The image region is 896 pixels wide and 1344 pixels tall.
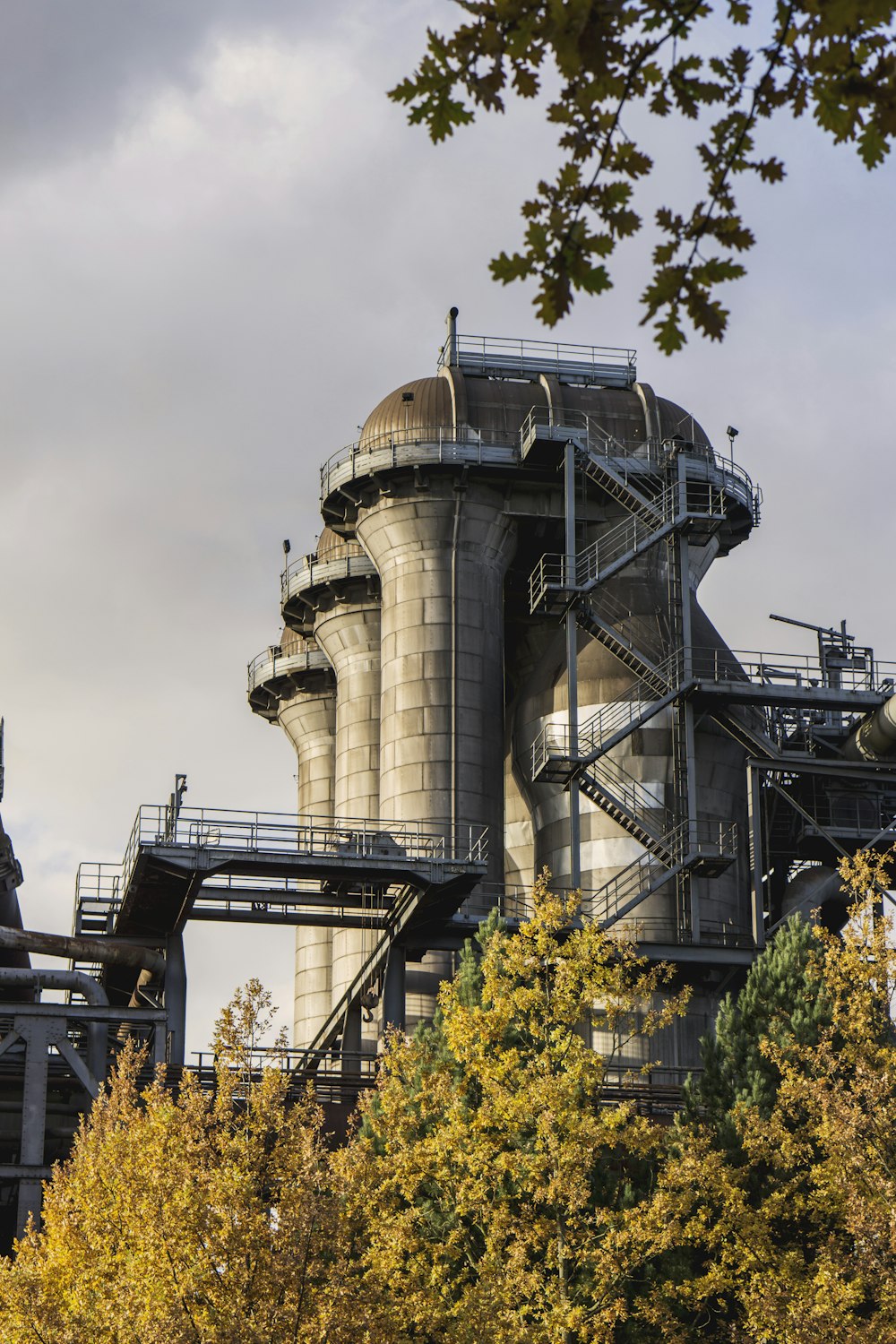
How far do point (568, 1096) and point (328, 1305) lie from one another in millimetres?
8128

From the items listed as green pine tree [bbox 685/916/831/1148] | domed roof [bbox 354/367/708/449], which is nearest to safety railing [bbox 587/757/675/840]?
domed roof [bbox 354/367/708/449]

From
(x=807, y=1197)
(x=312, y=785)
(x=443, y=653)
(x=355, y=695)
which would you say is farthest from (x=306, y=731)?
(x=807, y=1197)

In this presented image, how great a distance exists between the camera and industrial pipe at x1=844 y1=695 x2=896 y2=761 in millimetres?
58375

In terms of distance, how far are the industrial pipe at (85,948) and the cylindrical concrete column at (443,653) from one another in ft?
26.3

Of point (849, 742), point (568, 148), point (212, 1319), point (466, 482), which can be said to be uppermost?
point (466, 482)

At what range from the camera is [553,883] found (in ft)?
194

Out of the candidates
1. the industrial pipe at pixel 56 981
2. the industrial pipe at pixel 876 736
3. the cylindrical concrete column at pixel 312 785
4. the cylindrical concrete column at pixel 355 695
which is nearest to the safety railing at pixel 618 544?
the cylindrical concrete column at pixel 355 695

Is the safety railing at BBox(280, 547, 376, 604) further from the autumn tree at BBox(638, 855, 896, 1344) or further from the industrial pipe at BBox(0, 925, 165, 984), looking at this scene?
the autumn tree at BBox(638, 855, 896, 1344)

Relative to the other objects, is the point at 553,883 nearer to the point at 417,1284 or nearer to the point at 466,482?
the point at 466,482

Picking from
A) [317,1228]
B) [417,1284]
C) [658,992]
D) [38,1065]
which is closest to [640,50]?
[317,1228]

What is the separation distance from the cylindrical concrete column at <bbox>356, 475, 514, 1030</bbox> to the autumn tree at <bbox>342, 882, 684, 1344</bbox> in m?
21.6

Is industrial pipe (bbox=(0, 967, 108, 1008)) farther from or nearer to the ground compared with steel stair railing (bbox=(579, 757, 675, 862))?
nearer to the ground

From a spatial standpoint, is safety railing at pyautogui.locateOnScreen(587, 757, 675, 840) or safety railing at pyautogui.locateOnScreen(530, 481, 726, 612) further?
safety railing at pyautogui.locateOnScreen(530, 481, 726, 612)

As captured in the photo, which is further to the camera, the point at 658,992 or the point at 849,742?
the point at 849,742
